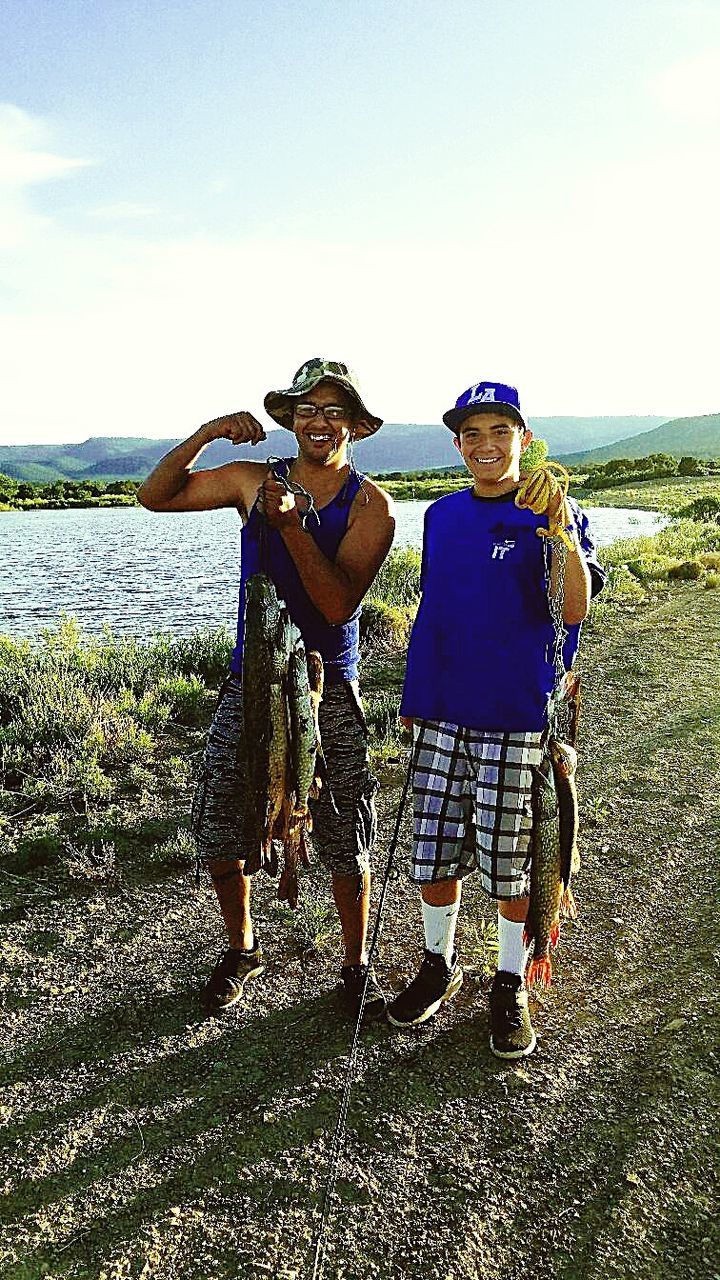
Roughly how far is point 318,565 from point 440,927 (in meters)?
1.82

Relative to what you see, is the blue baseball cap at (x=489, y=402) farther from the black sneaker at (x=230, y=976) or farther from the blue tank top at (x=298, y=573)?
the black sneaker at (x=230, y=976)

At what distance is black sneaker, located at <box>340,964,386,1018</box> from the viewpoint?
13.5ft

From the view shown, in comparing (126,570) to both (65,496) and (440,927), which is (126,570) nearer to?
(440,927)

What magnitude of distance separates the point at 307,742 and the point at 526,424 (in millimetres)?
1567

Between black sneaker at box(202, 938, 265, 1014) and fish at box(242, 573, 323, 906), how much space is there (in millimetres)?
1016

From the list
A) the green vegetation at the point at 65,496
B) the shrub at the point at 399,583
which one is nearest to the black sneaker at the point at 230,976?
the shrub at the point at 399,583

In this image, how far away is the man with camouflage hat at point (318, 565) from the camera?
3475 millimetres

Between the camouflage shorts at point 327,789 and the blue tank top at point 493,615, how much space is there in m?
0.44

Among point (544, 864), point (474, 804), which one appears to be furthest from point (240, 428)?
point (544, 864)

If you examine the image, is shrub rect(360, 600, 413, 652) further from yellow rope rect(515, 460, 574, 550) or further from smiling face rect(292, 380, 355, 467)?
yellow rope rect(515, 460, 574, 550)

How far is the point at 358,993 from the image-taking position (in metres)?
4.14

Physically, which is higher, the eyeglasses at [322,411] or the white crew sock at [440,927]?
the eyeglasses at [322,411]

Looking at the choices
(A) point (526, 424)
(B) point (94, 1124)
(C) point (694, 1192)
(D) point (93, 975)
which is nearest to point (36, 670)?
(D) point (93, 975)

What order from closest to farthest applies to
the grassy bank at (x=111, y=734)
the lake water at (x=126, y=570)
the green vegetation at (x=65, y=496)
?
1. the grassy bank at (x=111, y=734)
2. the lake water at (x=126, y=570)
3. the green vegetation at (x=65, y=496)
